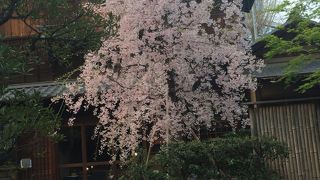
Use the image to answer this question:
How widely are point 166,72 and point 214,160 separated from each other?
2281 mm

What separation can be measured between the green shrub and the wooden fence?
1.42 m

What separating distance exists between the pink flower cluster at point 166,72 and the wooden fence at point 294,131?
1.98ft

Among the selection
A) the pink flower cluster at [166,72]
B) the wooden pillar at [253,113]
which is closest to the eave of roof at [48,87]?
the pink flower cluster at [166,72]

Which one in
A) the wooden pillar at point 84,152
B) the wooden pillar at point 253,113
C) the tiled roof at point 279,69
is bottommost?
the wooden pillar at point 84,152

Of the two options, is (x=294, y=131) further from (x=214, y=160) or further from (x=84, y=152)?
(x=84, y=152)

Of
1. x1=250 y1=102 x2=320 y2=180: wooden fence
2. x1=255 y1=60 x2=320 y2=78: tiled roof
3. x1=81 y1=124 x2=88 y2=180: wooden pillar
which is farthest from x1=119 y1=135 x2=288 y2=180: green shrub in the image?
x1=81 y1=124 x2=88 y2=180: wooden pillar

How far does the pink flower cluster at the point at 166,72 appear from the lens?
408 inches

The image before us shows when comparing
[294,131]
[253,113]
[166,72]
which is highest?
[166,72]

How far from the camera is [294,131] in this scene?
1137cm

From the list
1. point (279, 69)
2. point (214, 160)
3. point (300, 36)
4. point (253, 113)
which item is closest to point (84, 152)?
point (253, 113)

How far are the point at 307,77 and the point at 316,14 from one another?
2072 millimetres

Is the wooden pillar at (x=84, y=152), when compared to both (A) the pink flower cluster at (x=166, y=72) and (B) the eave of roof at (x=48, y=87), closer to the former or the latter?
(B) the eave of roof at (x=48, y=87)

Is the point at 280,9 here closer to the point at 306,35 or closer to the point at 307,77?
the point at 306,35

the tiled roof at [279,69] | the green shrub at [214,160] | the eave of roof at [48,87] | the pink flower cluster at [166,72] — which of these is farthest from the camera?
the eave of roof at [48,87]
